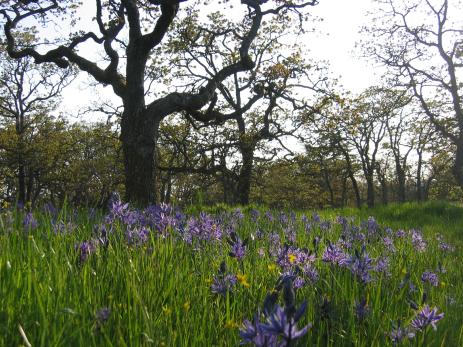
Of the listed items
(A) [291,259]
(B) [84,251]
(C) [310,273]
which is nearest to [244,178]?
(C) [310,273]

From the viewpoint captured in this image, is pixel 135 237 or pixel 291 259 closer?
pixel 291 259

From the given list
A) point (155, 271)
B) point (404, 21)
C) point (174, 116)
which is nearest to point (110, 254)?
point (155, 271)

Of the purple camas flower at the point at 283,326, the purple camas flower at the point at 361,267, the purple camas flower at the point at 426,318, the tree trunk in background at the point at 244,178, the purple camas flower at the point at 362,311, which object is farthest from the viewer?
the tree trunk in background at the point at 244,178

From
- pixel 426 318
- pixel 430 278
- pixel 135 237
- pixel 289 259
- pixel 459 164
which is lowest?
pixel 430 278

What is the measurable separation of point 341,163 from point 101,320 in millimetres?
43840

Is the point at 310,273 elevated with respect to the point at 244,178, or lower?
lower

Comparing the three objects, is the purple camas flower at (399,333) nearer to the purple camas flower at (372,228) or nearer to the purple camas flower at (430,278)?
the purple camas flower at (430,278)

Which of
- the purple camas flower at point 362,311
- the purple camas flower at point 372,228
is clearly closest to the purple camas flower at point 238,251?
the purple camas flower at point 362,311

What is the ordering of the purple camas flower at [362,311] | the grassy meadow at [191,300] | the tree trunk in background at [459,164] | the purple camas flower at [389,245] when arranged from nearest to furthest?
the grassy meadow at [191,300] < the purple camas flower at [362,311] < the purple camas flower at [389,245] < the tree trunk in background at [459,164]

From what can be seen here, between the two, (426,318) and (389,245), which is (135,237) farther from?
(389,245)

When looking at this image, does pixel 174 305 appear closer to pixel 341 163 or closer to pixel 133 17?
pixel 133 17

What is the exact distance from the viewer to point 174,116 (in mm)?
29250

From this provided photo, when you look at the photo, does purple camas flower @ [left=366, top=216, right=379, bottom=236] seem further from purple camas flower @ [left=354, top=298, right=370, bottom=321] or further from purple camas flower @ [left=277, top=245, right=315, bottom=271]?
purple camas flower @ [left=354, top=298, right=370, bottom=321]

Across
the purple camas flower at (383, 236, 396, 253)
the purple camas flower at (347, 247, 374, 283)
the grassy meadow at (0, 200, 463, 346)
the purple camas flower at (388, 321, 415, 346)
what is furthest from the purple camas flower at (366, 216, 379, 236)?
the purple camas flower at (388, 321, 415, 346)
